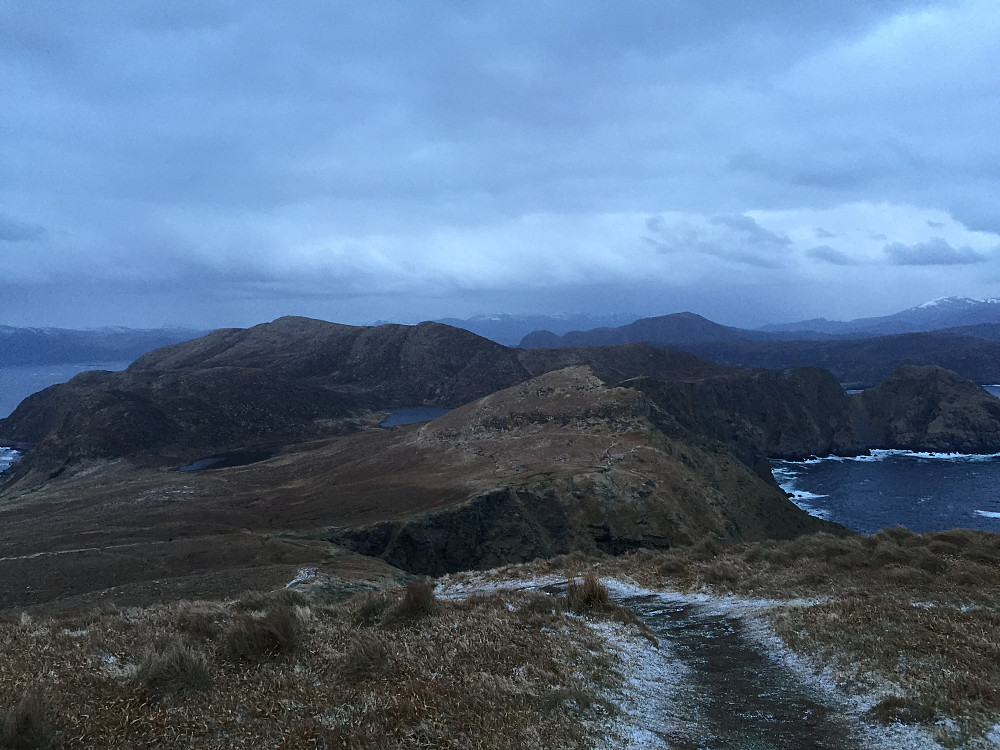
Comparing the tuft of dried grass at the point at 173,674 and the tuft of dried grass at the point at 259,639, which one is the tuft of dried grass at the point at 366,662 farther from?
the tuft of dried grass at the point at 173,674

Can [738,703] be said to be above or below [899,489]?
above

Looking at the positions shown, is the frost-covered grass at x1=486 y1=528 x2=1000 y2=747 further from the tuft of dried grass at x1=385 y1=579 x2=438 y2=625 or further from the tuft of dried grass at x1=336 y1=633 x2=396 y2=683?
the tuft of dried grass at x1=385 y1=579 x2=438 y2=625

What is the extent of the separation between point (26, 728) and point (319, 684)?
253 cm

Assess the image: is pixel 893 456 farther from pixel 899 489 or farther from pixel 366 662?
pixel 366 662

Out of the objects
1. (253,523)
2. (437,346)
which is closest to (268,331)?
(437,346)

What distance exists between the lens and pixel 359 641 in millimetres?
7160

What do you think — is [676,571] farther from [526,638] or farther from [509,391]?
[509,391]

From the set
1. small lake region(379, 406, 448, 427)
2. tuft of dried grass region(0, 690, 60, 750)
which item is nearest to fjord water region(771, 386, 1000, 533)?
tuft of dried grass region(0, 690, 60, 750)

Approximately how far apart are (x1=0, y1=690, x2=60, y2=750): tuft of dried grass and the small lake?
116m

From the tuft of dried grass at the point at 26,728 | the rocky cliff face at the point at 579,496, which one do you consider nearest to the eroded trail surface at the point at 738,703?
the tuft of dried grass at the point at 26,728

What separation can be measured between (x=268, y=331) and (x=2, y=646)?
198838mm

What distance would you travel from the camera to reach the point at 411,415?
5271 inches

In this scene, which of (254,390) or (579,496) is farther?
(254,390)

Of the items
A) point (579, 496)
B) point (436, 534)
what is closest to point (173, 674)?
point (436, 534)
